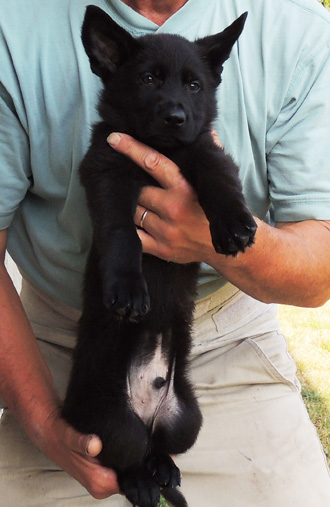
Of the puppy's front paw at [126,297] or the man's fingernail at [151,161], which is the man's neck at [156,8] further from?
the puppy's front paw at [126,297]

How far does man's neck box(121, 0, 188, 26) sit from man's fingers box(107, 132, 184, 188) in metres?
0.52

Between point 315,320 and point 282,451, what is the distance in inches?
73.4

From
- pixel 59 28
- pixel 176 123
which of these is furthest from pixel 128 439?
pixel 59 28

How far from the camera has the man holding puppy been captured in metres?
2.00

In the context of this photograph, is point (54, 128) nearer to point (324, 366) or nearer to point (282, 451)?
point (282, 451)

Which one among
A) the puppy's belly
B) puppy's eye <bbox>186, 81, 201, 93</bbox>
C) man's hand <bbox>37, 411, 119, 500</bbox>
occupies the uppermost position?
puppy's eye <bbox>186, 81, 201, 93</bbox>

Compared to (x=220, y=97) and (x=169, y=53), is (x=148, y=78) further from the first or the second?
(x=220, y=97)

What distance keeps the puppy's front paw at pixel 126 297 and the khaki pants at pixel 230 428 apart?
76 cm

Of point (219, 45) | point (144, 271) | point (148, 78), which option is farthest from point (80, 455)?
point (219, 45)

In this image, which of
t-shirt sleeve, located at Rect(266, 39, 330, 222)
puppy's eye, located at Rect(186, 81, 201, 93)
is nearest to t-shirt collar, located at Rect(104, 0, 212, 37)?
puppy's eye, located at Rect(186, 81, 201, 93)

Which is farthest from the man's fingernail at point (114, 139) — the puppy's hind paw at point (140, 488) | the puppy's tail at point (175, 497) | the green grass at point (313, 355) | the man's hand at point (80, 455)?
the green grass at point (313, 355)

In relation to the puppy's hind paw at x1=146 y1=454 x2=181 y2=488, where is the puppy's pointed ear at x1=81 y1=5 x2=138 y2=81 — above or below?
above

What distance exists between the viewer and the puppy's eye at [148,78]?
188cm

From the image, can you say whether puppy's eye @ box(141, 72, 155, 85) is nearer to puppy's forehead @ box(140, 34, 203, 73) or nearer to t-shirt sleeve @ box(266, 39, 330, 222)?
puppy's forehead @ box(140, 34, 203, 73)
